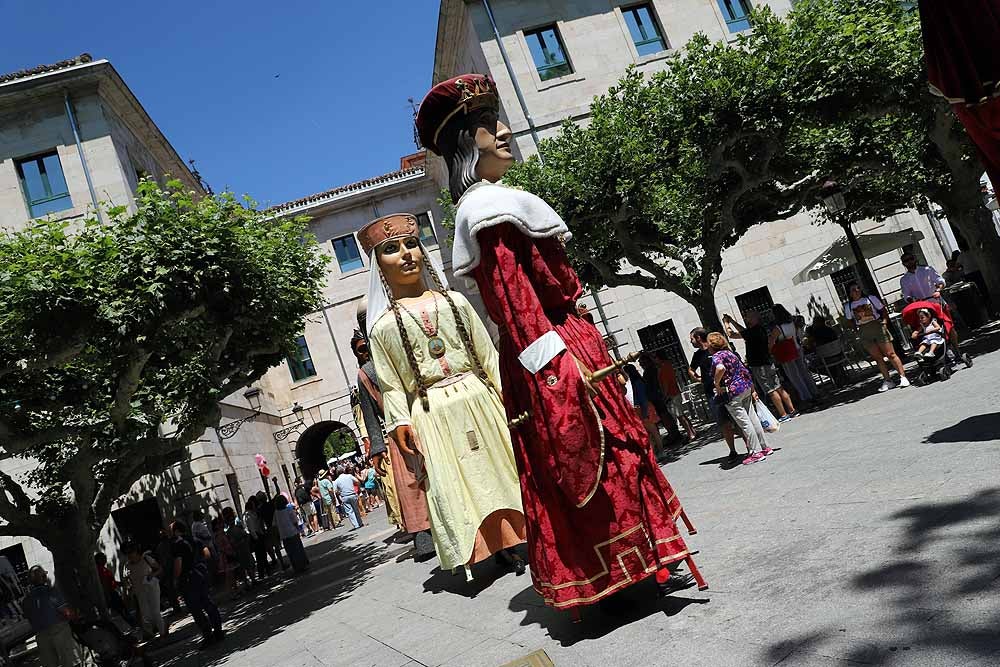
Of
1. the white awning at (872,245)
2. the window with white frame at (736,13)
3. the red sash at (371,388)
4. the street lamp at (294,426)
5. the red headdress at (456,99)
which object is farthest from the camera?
the street lamp at (294,426)

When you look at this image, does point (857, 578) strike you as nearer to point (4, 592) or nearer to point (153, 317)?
point (153, 317)

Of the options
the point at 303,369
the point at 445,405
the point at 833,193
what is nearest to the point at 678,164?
the point at 833,193

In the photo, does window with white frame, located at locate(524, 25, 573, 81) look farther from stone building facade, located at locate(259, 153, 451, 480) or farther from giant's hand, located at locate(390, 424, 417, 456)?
giant's hand, located at locate(390, 424, 417, 456)

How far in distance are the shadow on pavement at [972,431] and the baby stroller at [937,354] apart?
349 centimetres

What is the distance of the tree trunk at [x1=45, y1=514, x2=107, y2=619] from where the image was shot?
1077cm

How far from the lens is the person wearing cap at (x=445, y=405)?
201 inches

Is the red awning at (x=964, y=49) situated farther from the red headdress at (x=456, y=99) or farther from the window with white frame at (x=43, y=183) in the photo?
the window with white frame at (x=43, y=183)

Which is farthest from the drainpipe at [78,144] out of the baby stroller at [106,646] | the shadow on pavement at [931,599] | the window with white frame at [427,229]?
the shadow on pavement at [931,599]

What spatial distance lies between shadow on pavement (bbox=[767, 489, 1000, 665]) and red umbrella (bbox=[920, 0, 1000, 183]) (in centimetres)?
183

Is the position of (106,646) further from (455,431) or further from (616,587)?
(616,587)

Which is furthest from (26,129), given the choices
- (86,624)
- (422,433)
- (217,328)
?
(422,433)

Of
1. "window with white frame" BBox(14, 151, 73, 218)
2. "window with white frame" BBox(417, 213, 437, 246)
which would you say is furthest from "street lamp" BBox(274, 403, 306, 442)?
"window with white frame" BBox(14, 151, 73, 218)

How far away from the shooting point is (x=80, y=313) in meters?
9.45

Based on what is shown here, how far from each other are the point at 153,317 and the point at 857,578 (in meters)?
9.07
